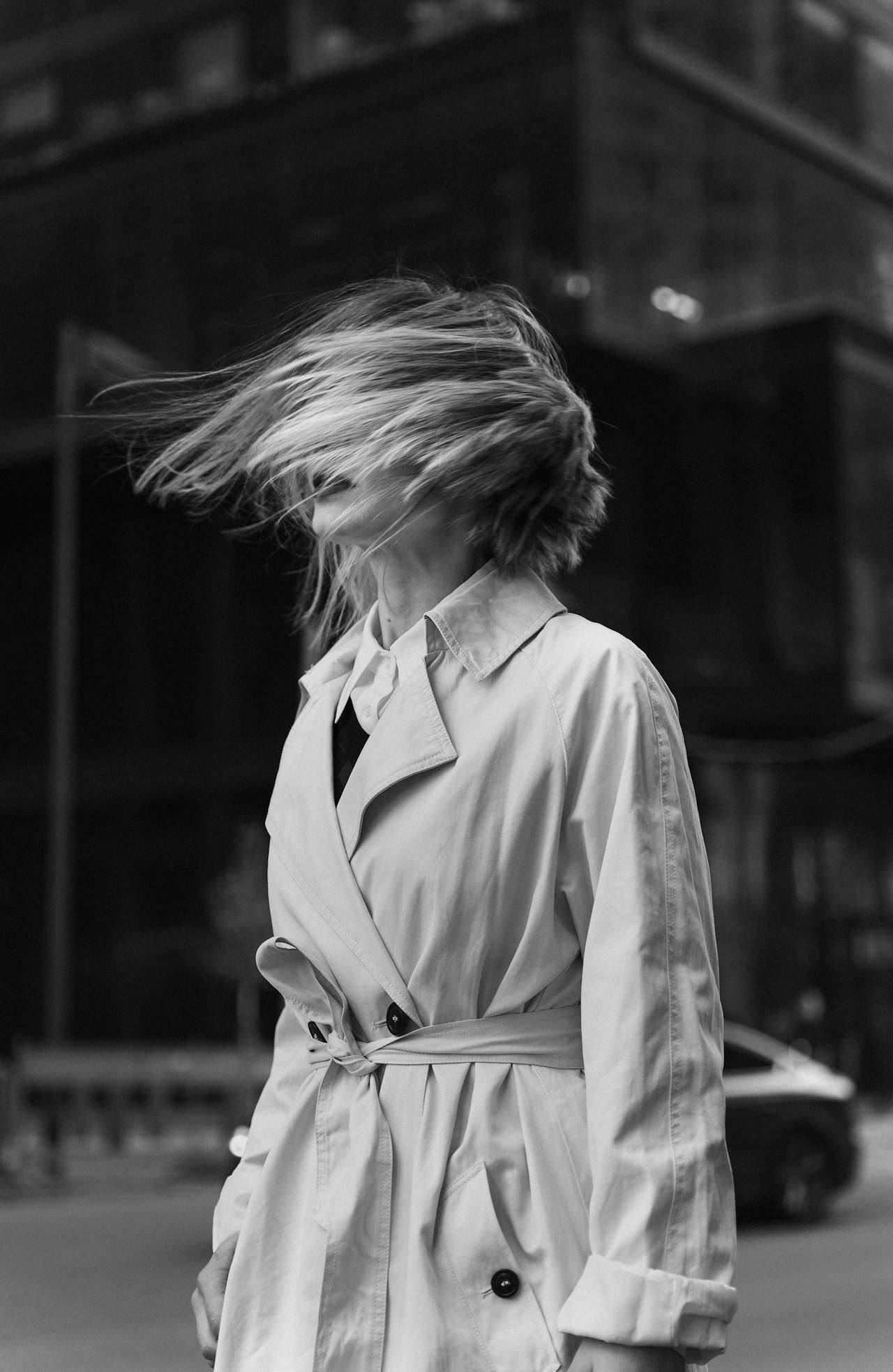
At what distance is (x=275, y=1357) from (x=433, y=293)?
1026mm

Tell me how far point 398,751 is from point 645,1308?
20.1 inches

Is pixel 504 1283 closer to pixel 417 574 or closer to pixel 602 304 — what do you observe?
pixel 417 574

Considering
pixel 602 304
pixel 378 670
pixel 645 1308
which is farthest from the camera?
pixel 602 304

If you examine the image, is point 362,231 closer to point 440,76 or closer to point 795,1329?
point 440,76

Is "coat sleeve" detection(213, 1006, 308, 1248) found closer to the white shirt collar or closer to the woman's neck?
the white shirt collar

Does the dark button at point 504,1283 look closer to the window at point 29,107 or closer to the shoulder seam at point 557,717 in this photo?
the shoulder seam at point 557,717

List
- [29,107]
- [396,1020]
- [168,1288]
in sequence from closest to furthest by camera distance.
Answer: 1. [396,1020]
2. [168,1288]
3. [29,107]

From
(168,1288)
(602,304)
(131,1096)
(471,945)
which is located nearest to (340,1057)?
(471,945)

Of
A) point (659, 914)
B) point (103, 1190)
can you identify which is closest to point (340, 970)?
point (659, 914)

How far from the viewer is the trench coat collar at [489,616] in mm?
1682

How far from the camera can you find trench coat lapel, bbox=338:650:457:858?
1627mm

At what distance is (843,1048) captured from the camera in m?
23.0

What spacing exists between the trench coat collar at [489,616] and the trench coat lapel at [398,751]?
0.15ft

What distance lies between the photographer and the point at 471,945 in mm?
1593
